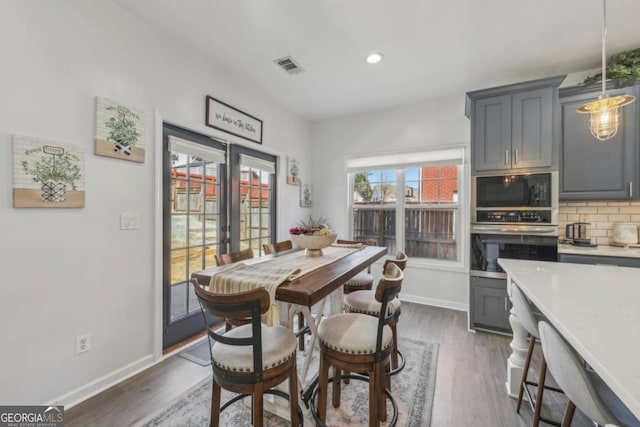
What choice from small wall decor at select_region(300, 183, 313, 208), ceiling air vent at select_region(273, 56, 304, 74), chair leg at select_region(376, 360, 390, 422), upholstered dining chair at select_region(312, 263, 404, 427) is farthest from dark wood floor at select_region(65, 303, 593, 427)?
ceiling air vent at select_region(273, 56, 304, 74)

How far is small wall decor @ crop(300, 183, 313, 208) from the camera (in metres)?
4.43

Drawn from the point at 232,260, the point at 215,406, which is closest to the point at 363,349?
the point at 215,406

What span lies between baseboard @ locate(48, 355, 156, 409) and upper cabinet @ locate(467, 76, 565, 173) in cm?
369

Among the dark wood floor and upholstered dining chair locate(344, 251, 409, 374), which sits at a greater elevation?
upholstered dining chair locate(344, 251, 409, 374)

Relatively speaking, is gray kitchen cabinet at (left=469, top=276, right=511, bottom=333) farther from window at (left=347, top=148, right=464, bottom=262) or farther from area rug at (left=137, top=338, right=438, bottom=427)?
area rug at (left=137, top=338, right=438, bottom=427)

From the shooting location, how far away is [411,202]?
4.03 metres

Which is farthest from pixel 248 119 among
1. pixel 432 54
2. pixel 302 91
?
pixel 432 54

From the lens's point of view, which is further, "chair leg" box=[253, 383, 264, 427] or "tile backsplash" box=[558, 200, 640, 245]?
"tile backsplash" box=[558, 200, 640, 245]

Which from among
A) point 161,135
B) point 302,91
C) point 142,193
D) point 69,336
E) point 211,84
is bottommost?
point 69,336

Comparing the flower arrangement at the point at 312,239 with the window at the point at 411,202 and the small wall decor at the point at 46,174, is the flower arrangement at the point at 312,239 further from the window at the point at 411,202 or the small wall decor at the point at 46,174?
the window at the point at 411,202

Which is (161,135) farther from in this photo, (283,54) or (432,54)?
(432,54)

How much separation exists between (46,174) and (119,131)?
552 millimetres

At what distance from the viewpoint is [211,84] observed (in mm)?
2834

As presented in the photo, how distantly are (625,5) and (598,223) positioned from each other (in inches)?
82.1
